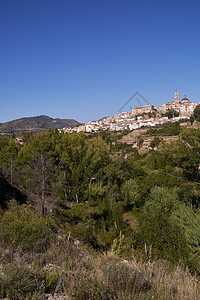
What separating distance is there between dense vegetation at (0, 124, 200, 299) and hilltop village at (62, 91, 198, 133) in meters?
54.4

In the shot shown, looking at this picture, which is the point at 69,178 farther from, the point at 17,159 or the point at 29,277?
the point at 29,277

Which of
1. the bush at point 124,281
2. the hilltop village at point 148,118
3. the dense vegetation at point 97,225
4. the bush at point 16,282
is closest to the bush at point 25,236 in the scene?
the dense vegetation at point 97,225

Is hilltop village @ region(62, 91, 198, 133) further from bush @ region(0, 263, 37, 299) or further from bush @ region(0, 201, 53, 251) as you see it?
bush @ region(0, 263, 37, 299)

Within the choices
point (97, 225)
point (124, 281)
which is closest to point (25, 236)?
point (124, 281)

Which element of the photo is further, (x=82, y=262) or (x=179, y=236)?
(x=179, y=236)

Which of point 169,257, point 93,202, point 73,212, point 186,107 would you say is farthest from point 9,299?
point 186,107

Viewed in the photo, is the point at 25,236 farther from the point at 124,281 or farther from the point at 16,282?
the point at 124,281

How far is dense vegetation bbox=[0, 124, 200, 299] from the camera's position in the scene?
8.98ft

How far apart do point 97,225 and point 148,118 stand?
90.9 metres

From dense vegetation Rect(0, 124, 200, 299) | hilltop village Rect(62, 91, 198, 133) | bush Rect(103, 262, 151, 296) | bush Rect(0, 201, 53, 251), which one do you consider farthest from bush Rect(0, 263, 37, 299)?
hilltop village Rect(62, 91, 198, 133)

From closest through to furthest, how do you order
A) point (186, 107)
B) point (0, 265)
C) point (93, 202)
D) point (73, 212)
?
point (0, 265) < point (73, 212) < point (93, 202) < point (186, 107)

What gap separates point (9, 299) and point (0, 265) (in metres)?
0.86

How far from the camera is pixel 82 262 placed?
11.5 ft

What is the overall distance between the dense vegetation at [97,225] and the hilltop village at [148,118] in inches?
2144
